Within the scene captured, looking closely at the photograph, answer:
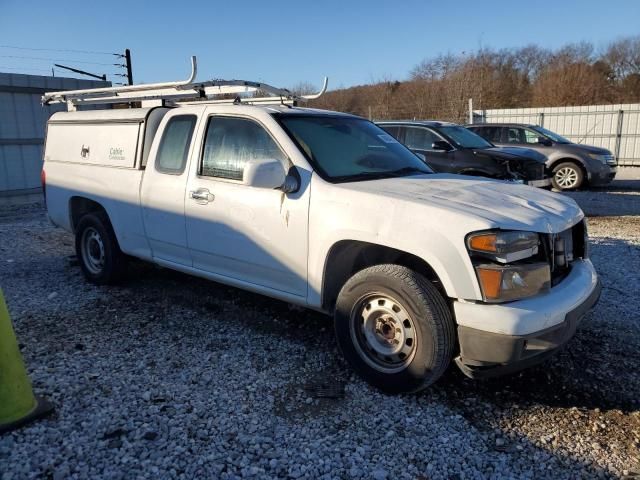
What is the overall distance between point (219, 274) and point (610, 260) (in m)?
5.00

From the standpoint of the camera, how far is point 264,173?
11.7ft

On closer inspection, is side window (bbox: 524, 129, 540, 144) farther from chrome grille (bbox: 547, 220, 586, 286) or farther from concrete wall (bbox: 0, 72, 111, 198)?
concrete wall (bbox: 0, 72, 111, 198)

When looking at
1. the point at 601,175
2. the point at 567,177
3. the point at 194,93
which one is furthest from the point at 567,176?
the point at 194,93

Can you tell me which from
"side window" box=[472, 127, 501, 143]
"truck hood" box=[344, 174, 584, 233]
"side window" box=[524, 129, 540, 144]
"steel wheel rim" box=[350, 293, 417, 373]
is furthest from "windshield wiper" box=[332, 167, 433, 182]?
"side window" box=[524, 129, 540, 144]

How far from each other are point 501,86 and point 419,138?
28922mm

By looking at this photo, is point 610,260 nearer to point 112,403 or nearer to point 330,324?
point 330,324

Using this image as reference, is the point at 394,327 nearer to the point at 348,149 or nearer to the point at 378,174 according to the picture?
the point at 378,174

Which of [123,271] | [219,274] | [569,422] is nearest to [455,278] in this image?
[569,422]

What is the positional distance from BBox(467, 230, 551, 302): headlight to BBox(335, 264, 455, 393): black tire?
0.34 metres

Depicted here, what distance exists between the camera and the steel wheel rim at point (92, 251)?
5520 millimetres

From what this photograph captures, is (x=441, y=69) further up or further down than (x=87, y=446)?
further up

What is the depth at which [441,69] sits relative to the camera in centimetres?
3366

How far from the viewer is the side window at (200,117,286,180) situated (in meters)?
4.00

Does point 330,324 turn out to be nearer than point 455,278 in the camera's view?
No
